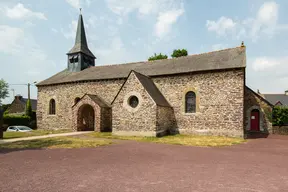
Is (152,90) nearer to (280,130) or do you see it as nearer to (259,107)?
(259,107)

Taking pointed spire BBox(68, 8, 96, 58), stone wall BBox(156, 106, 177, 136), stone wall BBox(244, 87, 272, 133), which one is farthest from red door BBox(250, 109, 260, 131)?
pointed spire BBox(68, 8, 96, 58)

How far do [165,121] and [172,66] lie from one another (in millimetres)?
5601

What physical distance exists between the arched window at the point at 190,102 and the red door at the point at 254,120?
277 inches

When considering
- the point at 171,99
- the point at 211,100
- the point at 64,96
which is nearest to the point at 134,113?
the point at 171,99

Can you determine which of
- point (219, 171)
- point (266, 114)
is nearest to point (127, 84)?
point (219, 171)

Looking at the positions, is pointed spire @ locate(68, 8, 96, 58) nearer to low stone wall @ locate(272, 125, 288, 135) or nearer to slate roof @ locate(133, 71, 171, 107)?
slate roof @ locate(133, 71, 171, 107)

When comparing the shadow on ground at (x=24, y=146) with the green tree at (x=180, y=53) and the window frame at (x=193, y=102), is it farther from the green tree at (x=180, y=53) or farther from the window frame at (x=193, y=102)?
the green tree at (x=180, y=53)

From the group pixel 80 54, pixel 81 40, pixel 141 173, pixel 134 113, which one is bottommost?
pixel 141 173

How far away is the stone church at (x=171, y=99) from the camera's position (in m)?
13.7

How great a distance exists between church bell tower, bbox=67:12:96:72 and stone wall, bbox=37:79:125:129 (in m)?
4.03

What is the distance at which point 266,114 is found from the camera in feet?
57.0

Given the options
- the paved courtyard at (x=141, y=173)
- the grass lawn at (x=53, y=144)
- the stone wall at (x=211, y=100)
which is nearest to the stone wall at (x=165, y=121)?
the stone wall at (x=211, y=100)

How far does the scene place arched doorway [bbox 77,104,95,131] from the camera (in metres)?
17.7

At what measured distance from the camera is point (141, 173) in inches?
200
